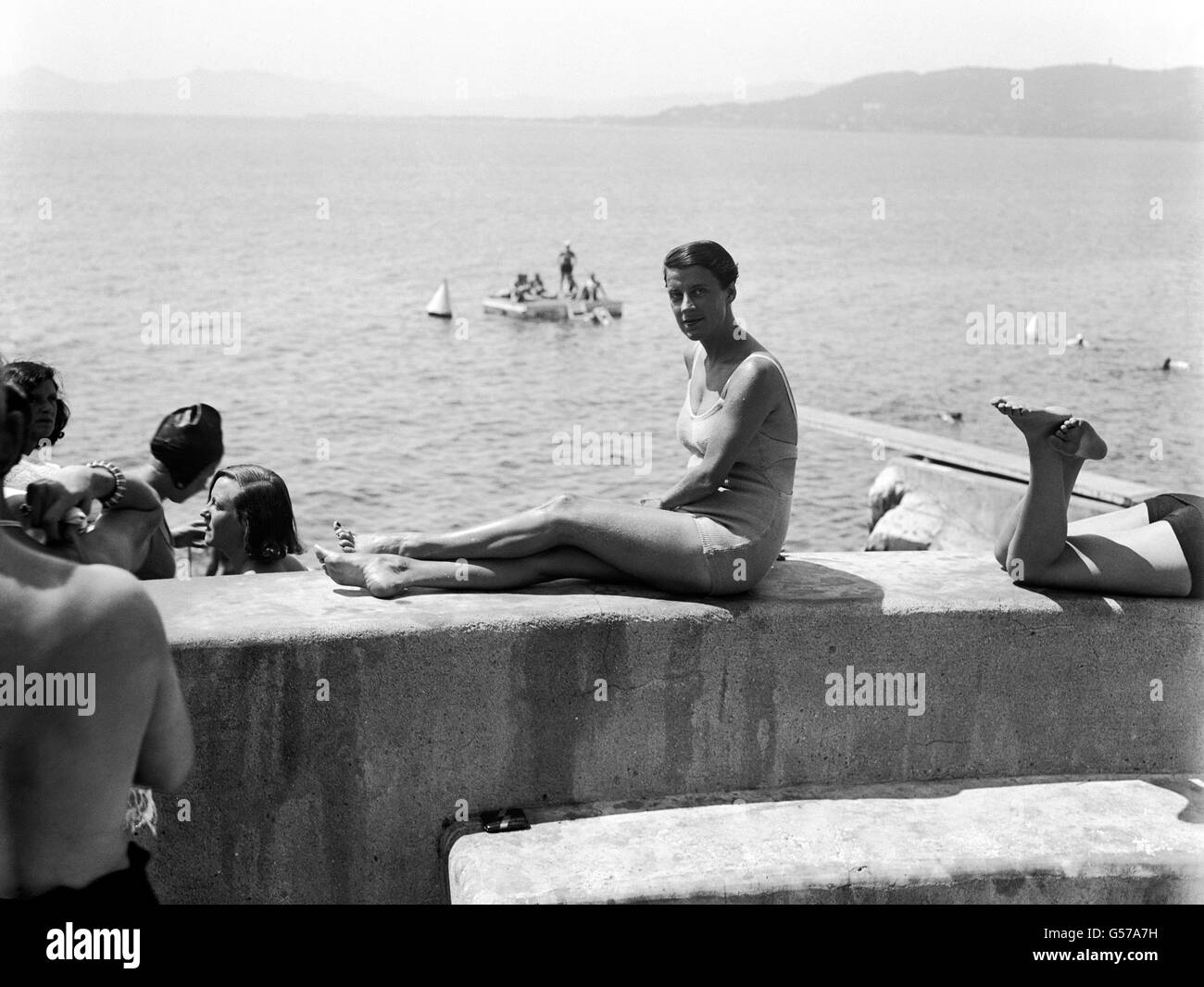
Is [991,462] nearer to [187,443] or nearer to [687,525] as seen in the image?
[687,525]

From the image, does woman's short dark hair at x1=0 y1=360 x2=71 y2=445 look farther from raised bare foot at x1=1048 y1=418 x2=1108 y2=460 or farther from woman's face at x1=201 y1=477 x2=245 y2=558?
raised bare foot at x1=1048 y1=418 x2=1108 y2=460

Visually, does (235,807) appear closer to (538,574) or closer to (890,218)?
(538,574)

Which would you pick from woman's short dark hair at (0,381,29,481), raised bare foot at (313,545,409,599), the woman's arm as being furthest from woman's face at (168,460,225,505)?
woman's short dark hair at (0,381,29,481)

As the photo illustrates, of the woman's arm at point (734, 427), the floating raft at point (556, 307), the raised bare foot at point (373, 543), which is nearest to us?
the raised bare foot at point (373, 543)

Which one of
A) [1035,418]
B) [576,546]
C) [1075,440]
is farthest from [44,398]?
[1075,440]

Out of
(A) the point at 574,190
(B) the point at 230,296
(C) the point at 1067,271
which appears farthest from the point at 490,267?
(A) the point at 574,190

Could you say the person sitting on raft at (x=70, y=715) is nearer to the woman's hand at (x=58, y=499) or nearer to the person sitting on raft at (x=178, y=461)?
the woman's hand at (x=58, y=499)

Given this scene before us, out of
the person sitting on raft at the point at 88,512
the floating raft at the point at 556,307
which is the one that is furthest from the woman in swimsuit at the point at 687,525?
the floating raft at the point at 556,307

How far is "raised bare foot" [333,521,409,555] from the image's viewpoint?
187 inches

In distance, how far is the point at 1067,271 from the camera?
72875 millimetres

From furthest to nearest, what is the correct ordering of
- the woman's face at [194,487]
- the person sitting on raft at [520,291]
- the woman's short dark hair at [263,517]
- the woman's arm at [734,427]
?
the person sitting on raft at [520,291]
the woman's short dark hair at [263,517]
the woman's face at [194,487]
the woman's arm at [734,427]

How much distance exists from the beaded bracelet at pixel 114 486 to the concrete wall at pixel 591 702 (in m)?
0.36

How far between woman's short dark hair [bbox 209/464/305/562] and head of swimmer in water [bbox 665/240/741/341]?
172cm

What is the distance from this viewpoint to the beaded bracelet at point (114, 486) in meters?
4.11
